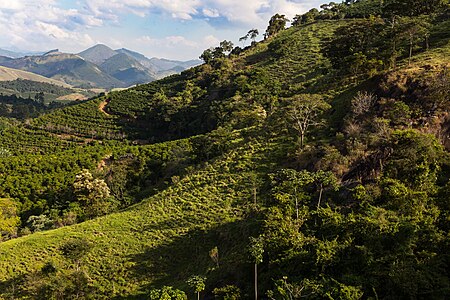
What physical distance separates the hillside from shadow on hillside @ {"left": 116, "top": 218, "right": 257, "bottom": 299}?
0.46ft

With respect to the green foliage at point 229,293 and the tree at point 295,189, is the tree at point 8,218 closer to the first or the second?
the green foliage at point 229,293

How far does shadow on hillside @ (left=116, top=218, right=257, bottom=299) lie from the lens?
2746 centimetres

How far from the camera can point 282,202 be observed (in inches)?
1064

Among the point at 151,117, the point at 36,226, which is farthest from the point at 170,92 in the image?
the point at 36,226

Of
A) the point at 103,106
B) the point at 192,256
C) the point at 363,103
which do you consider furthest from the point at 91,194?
the point at 103,106

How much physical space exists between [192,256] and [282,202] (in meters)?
11.3

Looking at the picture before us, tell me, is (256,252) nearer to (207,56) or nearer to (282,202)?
(282,202)

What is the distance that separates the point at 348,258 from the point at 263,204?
14752 millimetres

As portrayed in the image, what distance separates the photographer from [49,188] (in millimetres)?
55719

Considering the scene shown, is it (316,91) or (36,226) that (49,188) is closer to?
(36,226)

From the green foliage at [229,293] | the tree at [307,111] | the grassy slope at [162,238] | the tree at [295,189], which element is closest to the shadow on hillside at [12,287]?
the grassy slope at [162,238]

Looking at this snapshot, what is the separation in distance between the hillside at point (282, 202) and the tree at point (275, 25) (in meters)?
60.1

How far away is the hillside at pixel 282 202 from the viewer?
19125 millimetres

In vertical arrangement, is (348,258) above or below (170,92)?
below
